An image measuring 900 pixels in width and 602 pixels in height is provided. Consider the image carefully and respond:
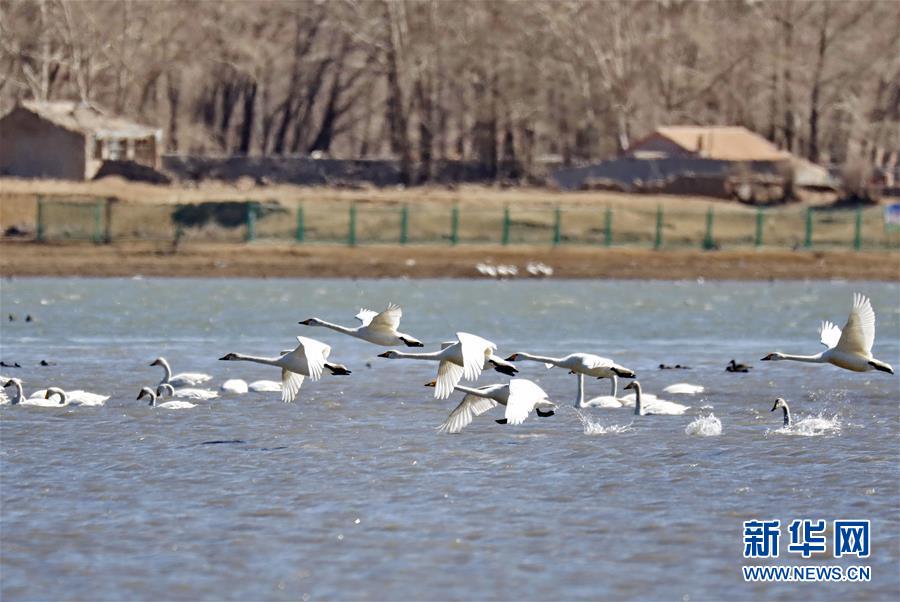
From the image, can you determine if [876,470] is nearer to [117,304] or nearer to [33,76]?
[117,304]

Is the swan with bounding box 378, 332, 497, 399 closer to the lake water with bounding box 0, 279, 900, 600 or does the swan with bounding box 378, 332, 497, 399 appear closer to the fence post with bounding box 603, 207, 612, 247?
the lake water with bounding box 0, 279, 900, 600

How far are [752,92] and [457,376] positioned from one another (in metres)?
73.3

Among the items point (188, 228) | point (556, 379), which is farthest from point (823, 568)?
point (188, 228)

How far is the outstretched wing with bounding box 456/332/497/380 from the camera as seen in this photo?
1681 cm

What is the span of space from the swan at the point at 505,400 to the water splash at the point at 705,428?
2815 millimetres

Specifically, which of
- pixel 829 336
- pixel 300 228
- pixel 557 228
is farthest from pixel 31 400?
pixel 557 228

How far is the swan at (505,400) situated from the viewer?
16781mm

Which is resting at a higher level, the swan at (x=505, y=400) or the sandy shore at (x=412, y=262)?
the swan at (x=505, y=400)

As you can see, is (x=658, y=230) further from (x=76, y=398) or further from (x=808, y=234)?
(x=76, y=398)

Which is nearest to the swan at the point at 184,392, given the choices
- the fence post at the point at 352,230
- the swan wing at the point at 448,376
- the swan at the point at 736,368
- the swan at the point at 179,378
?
the swan at the point at 179,378

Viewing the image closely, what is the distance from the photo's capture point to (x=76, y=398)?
73.7ft

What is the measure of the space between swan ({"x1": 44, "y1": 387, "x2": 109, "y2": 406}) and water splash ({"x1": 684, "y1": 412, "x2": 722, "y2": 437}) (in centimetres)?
768

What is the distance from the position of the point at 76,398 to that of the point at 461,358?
7.16 m

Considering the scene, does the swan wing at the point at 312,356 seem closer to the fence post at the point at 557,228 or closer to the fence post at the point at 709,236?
the fence post at the point at 557,228
